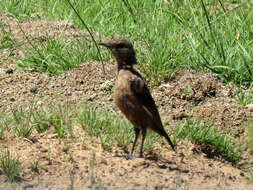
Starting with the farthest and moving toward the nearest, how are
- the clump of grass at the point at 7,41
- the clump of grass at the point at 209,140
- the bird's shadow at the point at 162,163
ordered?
the clump of grass at the point at 7,41 → the clump of grass at the point at 209,140 → the bird's shadow at the point at 162,163

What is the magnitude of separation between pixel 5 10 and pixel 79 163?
4653mm

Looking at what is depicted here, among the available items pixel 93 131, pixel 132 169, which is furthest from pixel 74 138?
pixel 132 169

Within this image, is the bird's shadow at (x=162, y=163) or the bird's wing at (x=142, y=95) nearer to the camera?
the bird's wing at (x=142, y=95)

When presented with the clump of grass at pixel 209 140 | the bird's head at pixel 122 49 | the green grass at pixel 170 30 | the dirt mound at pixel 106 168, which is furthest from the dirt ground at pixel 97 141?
the bird's head at pixel 122 49

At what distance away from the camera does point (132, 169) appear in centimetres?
671

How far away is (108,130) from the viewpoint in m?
7.17

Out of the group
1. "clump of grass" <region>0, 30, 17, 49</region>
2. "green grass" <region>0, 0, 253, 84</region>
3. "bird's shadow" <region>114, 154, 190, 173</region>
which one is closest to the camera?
"bird's shadow" <region>114, 154, 190, 173</region>

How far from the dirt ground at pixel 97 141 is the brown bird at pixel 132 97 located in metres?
0.34

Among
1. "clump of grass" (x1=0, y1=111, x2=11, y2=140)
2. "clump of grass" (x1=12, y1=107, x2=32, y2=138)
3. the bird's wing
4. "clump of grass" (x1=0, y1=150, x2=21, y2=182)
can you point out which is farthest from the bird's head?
"clump of grass" (x1=0, y1=150, x2=21, y2=182)

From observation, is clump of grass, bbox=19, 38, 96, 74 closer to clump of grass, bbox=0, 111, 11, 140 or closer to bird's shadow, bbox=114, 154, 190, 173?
clump of grass, bbox=0, 111, 11, 140

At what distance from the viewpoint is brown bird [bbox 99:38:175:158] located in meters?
6.66

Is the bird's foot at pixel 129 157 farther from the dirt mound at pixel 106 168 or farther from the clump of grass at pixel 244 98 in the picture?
the clump of grass at pixel 244 98

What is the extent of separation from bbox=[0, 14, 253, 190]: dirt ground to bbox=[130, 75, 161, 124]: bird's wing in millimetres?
480

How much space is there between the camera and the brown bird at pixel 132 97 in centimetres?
666
